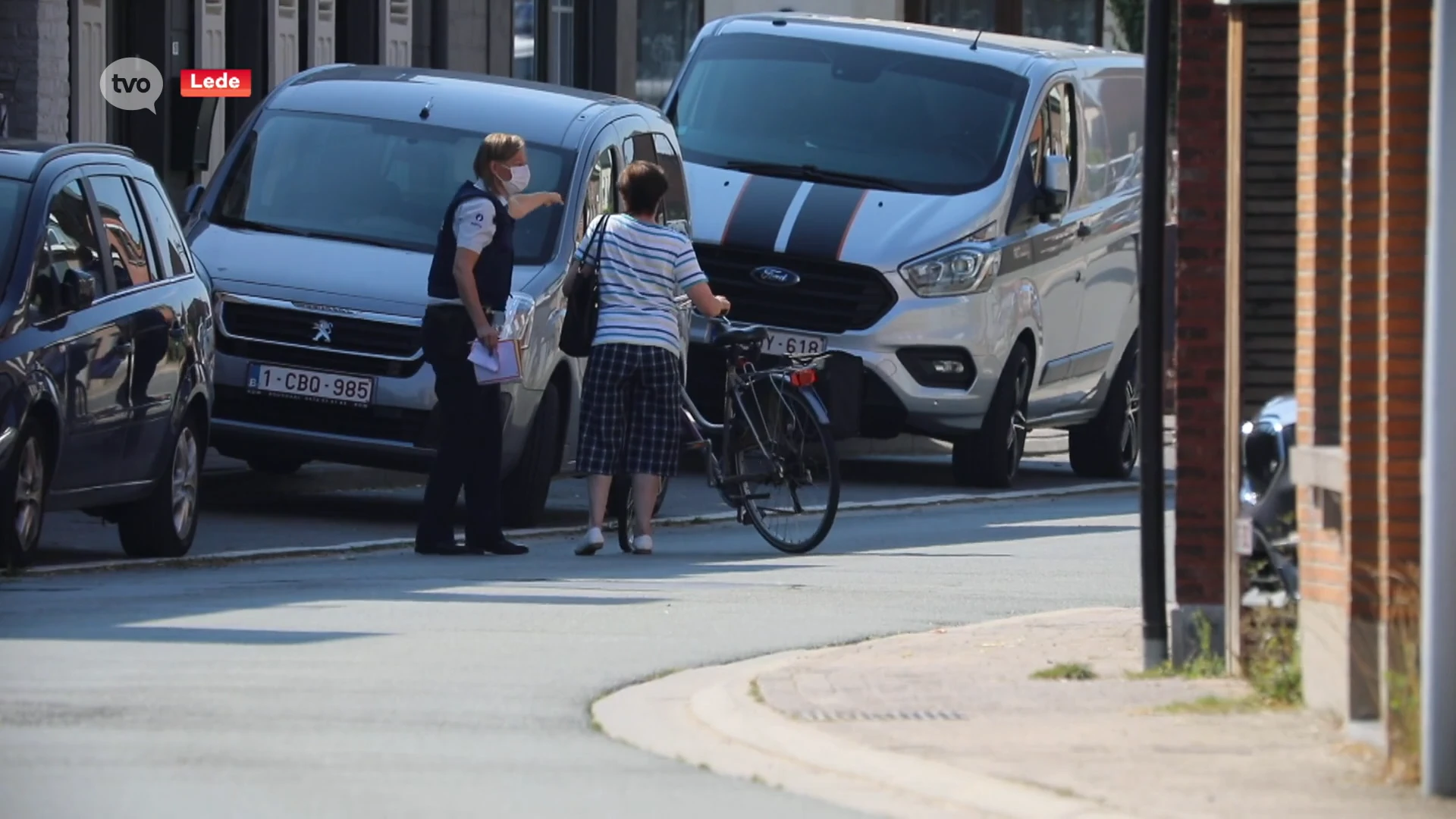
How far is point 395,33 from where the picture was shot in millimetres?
31062

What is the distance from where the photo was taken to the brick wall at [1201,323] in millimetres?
9445

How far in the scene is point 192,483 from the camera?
13797 millimetres

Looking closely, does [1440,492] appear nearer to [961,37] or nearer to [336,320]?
[336,320]

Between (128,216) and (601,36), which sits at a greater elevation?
(601,36)

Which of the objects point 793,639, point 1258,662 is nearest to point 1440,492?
point 1258,662

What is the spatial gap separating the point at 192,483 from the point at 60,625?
141 inches

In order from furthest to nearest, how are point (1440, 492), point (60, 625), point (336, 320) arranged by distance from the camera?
point (336, 320)
point (60, 625)
point (1440, 492)

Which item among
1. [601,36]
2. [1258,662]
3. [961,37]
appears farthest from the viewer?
[601,36]

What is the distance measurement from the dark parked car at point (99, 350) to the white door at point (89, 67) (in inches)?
466

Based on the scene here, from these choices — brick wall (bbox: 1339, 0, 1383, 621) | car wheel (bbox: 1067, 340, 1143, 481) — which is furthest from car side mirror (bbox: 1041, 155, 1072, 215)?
brick wall (bbox: 1339, 0, 1383, 621)

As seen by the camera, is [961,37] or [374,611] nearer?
[374,611]

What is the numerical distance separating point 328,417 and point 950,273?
4.85 metres

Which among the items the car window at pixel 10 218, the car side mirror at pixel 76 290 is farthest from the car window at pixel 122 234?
the car window at pixel 10 218

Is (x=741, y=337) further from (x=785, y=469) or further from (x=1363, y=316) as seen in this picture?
(x=1363, y=316)
